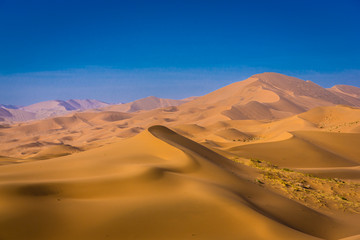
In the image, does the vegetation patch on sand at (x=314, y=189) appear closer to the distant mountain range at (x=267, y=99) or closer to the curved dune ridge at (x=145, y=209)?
the curved dune ridge at (x=145, y=209)

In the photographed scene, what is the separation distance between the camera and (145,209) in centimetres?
568

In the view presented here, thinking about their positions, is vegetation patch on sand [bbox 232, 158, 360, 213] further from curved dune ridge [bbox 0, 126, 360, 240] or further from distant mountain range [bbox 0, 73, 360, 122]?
distant mountain range [bbox 0, 73, 360, 122]

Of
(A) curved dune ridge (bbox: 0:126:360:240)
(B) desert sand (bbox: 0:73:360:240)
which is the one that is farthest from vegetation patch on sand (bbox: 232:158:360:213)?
(A) curved dune ridge (bbox: 0:126:360:240)

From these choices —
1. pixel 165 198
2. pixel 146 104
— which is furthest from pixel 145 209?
pixel 146 104

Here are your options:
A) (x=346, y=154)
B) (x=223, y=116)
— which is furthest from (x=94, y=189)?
(x=223, y=116)

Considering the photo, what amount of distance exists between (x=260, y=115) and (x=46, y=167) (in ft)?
196

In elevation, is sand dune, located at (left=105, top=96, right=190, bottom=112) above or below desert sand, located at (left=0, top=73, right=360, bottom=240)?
above

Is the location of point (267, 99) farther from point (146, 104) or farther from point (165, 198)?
point (146, 104)

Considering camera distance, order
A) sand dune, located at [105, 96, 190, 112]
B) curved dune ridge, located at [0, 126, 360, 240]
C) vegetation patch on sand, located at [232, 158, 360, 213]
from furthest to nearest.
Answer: sand dune, located at [105, 96, 190, 112] < vegetation patch on sand, located at [232, 158, 360, 213] < curved dune ridge, located at [0, 126, 360, 240]

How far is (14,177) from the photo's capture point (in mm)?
7543

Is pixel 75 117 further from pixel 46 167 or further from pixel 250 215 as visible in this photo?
pixel 250 215

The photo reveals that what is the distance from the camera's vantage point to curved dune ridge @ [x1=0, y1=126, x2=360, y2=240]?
193 inches

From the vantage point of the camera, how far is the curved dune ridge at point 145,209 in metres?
4.91

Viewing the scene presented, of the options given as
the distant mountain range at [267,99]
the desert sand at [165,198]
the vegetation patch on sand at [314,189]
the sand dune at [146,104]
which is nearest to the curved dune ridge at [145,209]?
the desert sand at [165,198]
